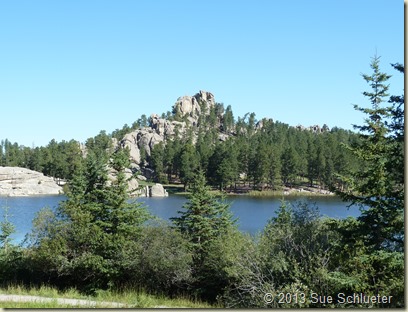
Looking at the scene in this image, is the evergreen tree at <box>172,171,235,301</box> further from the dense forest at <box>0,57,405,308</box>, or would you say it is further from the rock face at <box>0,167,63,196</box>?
the rock face at <box>0,167,63,196</box>

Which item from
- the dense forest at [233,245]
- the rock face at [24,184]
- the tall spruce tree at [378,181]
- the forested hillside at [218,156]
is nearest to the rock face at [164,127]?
the forested hillside at [218,156]

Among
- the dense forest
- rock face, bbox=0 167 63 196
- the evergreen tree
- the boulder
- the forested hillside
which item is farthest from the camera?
the forested hillside

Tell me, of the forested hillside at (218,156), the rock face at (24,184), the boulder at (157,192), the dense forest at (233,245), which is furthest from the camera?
the forested hillside at (218,156)

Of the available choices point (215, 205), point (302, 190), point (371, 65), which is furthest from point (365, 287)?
point (302, 190)

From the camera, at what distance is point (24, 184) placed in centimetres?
8300

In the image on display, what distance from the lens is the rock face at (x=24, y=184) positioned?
265 ft

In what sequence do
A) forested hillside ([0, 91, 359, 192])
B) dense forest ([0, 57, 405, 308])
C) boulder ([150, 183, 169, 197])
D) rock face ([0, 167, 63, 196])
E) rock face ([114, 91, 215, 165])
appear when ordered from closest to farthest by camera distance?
dense forest ([0, 57, 405, 308])
boulder ([150, 183, 169, 197])
rock face ([0, 167, 63, 196])
forested hillside ([0, 91, 359, 192])
rock face ([114, 91, 215, 165])

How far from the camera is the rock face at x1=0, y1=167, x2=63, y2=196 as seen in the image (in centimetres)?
8075

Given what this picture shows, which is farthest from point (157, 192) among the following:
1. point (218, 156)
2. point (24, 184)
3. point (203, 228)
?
point (203, 228)

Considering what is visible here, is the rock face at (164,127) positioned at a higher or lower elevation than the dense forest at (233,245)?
higher

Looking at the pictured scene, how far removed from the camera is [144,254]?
757 inches

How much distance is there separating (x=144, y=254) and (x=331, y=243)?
901cm

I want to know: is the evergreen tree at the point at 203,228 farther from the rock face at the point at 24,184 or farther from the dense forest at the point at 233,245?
the rock face at the point at 24,184

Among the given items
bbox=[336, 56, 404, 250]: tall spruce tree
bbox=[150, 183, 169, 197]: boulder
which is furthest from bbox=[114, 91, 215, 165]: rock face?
bbox=[336, 56, 404, 250]: tall spruce tree
